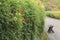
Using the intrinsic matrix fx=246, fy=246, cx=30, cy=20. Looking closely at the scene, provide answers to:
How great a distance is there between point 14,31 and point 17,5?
58 cm

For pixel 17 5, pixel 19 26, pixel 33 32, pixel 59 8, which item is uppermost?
pixel 17 5

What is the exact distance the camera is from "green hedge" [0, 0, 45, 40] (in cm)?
475

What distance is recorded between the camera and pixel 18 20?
194 inches

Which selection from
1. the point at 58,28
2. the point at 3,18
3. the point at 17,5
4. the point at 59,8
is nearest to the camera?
the point at 3,18

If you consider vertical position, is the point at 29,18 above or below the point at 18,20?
below

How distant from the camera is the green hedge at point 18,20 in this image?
4.75 meters

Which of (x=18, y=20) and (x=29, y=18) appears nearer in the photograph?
(x=18, y=20)

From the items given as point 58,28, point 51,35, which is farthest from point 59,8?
point 51,35

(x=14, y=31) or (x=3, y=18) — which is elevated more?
(x=3, y=18)

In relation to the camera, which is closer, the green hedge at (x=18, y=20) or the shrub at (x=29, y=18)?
the green hedge at (x=18, y=20)

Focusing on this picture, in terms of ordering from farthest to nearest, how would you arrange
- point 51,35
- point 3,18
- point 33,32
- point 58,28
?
point 58,28, point 51,35, point 33,32, point 3,18

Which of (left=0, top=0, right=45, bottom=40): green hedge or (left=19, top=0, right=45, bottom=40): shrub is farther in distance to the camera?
(left=19, top=0, right=45, bottom=40): shrub

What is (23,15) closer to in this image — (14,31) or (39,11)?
(14,31)

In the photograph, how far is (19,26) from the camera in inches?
196
